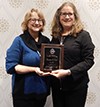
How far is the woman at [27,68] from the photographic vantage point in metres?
1.71

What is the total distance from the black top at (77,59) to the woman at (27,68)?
18cm

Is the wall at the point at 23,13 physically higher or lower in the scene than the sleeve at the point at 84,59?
higher

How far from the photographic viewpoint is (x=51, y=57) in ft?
5.46

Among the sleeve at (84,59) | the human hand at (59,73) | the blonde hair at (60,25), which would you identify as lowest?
the human hand at (59,73)

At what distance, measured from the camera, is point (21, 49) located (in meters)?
1.73

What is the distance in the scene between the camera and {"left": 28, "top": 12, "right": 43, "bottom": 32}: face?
1.75 meters

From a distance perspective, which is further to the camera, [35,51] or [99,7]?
[99,7]

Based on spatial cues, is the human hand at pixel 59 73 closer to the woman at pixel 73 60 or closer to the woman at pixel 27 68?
the woman at pixel 73 60

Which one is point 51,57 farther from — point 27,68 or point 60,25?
point 60,25

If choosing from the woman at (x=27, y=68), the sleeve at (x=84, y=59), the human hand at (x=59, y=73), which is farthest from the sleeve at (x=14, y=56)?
the sleeve at (x=84, y=59)

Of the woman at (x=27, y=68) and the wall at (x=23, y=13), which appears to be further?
the wall at (x=23, y=13)

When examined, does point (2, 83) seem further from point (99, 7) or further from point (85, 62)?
point (99, 7)

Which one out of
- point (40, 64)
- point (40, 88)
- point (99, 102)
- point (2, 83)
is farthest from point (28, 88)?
point (99, 102)

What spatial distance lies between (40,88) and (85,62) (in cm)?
36
